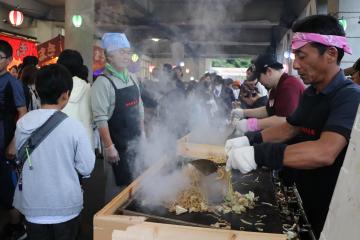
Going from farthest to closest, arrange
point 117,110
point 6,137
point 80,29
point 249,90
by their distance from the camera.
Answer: point 80,29 < point 249,90 < point 6,137 < point 117,110

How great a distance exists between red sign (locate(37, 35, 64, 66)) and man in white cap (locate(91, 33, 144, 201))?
9.80 metres

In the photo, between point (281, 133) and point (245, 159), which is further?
point (281, 133)

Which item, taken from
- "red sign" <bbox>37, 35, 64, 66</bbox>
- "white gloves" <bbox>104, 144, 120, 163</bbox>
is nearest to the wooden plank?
"white gloves" <bbox>104, 144, 120, 163</bbox>

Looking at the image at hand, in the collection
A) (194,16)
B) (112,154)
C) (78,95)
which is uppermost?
(194,16)

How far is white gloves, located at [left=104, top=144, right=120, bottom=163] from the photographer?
148 inches

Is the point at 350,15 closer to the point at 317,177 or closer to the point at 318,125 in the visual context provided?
the point at 318,125

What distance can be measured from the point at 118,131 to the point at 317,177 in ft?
7.57

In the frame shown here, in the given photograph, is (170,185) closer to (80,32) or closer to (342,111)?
(342,111)

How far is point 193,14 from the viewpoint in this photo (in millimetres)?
6992

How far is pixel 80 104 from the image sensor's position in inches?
156

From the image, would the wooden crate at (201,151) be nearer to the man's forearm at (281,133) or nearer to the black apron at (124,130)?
the black apron at (124,130)

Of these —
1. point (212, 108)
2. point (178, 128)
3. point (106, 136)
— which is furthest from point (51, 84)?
point (212, 108)

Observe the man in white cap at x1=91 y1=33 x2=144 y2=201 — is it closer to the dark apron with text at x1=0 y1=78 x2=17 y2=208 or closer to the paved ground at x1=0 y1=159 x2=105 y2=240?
the paved ground at x1=0 y1=159 x2=105 y2=240

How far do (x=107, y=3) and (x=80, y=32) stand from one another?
1.43m
